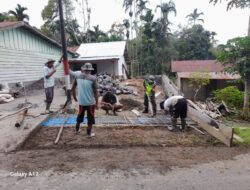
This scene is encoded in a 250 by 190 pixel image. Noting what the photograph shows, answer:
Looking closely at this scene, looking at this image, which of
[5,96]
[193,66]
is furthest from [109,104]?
[193,66]

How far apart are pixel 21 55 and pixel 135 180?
1306 centimetres

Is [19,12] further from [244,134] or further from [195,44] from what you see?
[244,134]

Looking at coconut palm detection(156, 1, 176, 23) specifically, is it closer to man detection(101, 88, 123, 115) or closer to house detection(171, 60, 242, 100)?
house detection(171, 60, 242, 100)

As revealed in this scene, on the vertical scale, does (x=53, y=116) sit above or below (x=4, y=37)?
below

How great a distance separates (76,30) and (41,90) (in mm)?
22547

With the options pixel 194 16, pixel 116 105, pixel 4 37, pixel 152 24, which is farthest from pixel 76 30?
pixel 116 105

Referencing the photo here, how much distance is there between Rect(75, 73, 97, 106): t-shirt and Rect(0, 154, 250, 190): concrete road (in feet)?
6.57

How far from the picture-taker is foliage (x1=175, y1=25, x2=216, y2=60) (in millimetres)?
38469

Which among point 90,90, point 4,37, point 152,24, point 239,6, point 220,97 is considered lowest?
point 220,97

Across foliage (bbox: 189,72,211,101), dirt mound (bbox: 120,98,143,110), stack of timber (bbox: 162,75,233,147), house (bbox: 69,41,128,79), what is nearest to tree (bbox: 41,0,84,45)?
house (bbox: 69,41,128,79)

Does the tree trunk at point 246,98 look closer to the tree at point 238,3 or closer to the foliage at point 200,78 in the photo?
the tree at point 238,3

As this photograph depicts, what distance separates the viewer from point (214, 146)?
5.57 metres

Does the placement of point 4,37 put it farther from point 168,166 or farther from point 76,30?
point 76,30

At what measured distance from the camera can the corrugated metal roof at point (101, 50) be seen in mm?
24686
